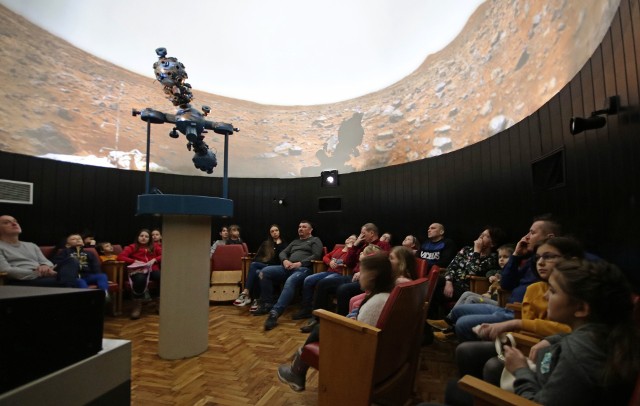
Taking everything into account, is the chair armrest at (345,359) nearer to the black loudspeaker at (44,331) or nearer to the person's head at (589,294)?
the person's head at (589,294)

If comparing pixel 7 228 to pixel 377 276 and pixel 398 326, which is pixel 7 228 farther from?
pixel 398 326

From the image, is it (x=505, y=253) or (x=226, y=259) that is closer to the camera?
(x=505, y=253)

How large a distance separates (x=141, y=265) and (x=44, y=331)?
3.57 meters

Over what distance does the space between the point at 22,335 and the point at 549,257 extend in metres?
1.87

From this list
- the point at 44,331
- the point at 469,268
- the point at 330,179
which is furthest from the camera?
the point at 330,179

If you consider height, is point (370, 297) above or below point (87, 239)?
below

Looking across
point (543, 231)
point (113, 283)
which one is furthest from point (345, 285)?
point (113, 283)

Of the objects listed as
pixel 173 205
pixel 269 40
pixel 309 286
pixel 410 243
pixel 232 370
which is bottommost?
pixel 232 370

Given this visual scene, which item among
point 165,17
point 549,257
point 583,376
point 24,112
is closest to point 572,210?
point 549,257

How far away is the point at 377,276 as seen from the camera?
164 centimetres

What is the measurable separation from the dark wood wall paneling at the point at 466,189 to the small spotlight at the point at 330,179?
0.37 feet

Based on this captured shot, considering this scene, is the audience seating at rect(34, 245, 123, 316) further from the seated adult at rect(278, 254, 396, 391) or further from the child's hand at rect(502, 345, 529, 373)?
the child's hand at rect(502, 345, 529, 373)

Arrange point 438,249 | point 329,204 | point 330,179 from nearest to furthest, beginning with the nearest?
point 438,249
point 330,179
point 329,204

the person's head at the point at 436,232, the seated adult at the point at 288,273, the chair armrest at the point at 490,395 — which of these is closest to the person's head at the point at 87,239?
the seated adult at the point at 288,273
